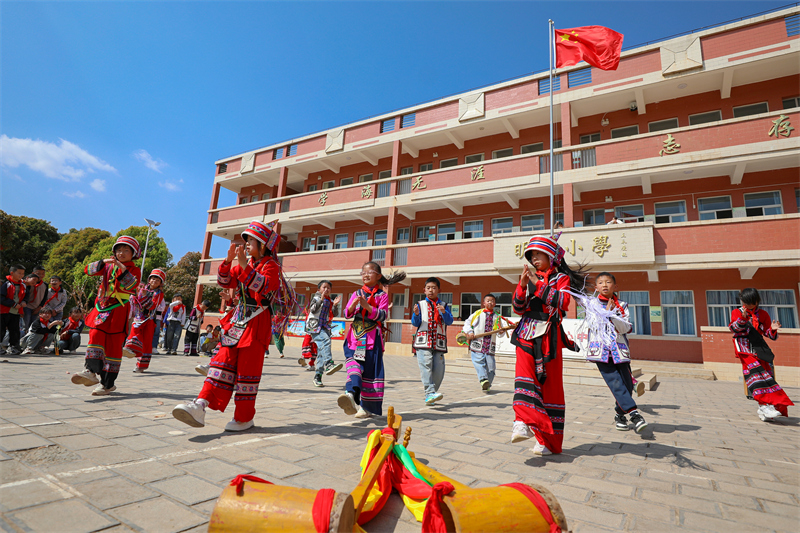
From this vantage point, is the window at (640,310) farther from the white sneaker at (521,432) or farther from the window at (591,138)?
the white sneaker at (521,432)

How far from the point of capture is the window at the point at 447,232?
2097 centimetres

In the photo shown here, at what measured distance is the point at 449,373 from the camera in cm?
1309

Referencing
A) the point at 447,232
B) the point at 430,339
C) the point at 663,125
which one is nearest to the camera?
the point at 430,339

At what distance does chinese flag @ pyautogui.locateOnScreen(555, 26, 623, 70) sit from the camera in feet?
49.0

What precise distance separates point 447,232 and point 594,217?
23.6 ft

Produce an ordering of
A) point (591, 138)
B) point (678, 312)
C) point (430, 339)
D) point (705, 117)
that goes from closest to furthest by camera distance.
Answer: point (430, 339)
point (678, 312)
point (705, 117)
point (591, 138)

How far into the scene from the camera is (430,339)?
6.43m

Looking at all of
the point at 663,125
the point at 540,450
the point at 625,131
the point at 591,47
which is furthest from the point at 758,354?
the point at 625,131

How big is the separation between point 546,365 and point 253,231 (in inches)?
134

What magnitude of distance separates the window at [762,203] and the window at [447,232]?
12.0m

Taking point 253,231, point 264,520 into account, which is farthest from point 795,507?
point 253,231

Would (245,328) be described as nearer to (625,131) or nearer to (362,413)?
(362,413)

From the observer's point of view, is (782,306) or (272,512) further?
(782,306)

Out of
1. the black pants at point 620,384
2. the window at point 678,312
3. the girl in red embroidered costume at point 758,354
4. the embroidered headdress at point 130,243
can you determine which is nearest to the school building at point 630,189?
the window at point 678,312
